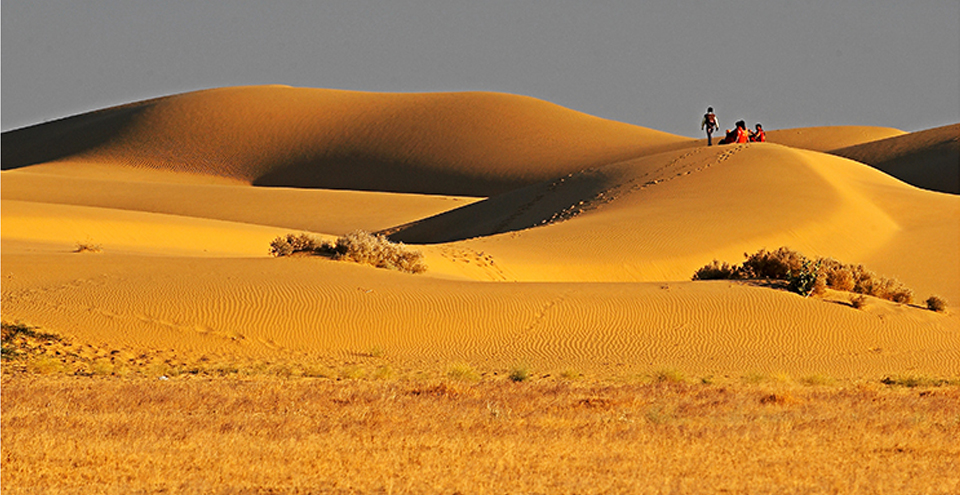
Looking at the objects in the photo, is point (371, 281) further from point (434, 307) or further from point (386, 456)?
point (386, 456)

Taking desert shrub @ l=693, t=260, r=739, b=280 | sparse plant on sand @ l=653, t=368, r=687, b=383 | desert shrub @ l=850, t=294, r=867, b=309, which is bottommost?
sparse plant on sand @ l=653, t=368, r=687, b=383

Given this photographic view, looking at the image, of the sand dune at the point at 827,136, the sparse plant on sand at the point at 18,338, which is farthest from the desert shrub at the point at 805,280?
the sand dune at the point at 827,136

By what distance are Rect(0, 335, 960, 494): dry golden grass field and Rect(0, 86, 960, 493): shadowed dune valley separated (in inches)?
9.9

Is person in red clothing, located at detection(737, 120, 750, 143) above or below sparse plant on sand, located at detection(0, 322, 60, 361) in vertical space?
above

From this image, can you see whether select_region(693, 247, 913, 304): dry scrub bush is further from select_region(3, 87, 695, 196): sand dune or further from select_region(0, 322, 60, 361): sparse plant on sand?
select_region(3, 87, 695, 196): sand dune

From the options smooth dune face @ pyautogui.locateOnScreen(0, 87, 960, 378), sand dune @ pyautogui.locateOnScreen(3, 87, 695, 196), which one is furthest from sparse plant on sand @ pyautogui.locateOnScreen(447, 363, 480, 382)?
sand dune @ pyautogui.locateOnScreen(3, 87, 695, 196)

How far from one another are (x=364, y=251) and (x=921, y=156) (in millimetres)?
54569

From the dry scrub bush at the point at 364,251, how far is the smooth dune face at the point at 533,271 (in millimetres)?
570

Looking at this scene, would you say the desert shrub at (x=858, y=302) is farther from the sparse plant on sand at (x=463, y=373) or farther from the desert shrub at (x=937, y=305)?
the sparse plant on sand at (x=463, y=373)

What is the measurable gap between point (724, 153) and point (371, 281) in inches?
927

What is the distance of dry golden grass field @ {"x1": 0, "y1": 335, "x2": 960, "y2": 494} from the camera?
7.81 m

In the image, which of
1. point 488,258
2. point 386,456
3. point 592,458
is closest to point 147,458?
point 386,456

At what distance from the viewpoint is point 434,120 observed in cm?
9744

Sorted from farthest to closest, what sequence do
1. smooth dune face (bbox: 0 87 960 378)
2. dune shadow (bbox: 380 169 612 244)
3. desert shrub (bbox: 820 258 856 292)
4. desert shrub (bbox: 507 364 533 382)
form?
dune shadow (bbox: 380 169 612 244) → desert shrub (bbox: 820 258 856 292) → smooth dune face (bbox: 0 87 960 378) → desert shrub (bbox: 507 364 533 382)
